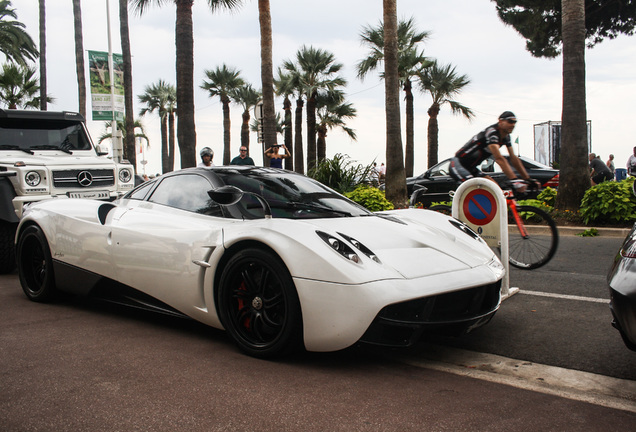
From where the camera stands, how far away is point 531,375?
3.40 m

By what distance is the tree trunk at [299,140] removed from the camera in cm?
3575

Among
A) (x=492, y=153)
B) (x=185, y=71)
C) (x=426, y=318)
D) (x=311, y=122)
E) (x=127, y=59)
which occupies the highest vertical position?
(x=127, y=59)

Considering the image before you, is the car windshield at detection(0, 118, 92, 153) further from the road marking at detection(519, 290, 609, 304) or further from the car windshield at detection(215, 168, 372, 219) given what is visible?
the road marking at detection(519, 290, 609, 304)

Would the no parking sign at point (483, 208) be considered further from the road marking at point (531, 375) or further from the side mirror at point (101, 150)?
the side mirror at point (101, 150)

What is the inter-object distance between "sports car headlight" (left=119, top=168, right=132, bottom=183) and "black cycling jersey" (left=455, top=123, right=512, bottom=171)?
5.67 metres

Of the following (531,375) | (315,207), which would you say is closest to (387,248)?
(315,207)

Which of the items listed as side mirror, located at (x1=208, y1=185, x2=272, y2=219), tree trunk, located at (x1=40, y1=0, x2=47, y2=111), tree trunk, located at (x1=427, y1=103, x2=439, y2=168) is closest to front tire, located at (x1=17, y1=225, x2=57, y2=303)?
side mirror, located at (x1=208, y1=185, x2=272, y2=219)

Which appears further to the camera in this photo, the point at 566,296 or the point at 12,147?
the point at 12,147

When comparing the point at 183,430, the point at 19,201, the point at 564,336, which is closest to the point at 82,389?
the point at 183,430

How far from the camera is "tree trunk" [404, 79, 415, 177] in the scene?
30680mm

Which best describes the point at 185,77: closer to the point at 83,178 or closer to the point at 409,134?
the point at 83,178

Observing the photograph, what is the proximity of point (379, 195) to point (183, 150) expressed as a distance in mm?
5020

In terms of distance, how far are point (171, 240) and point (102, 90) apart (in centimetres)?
1783

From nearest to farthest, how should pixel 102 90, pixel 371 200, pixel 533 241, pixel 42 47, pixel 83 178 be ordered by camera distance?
pixel 533 241, pixel 83 178, pixel 371 200, pixel 102 90, pixel 42 47
